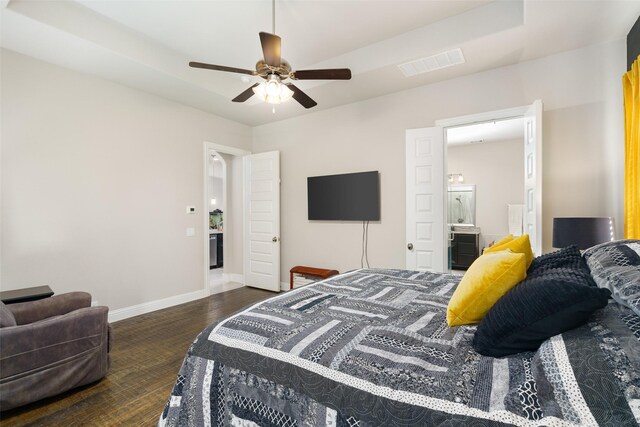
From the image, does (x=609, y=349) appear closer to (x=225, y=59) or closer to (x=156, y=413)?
(x=156, y=413)

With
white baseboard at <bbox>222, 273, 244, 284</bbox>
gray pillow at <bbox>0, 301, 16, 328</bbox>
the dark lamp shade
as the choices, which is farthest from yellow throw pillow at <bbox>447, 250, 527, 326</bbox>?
white baseboard at <bbox>222, 273, 244, 284</bbox>

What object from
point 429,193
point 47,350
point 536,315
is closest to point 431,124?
point 429,193

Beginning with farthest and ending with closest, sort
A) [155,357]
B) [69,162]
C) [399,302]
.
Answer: [69,162]
[155,357]
[399,302]

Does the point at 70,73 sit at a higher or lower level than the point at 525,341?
higher

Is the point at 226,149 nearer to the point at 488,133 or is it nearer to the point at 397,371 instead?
the point at 397,371

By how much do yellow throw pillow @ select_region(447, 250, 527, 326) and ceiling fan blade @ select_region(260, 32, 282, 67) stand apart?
2030 millimetres

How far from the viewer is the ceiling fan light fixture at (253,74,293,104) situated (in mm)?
2521

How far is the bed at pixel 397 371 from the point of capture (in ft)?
2.55

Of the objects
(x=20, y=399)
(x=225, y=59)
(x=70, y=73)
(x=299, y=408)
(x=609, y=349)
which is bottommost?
(x=20, y=399)

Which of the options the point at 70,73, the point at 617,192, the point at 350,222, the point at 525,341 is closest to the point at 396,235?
the point at 350,222

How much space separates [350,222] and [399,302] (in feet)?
8.99

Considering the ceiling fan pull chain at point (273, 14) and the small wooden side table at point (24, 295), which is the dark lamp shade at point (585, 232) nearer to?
the ceiling fan pull chain at point (273, 14)

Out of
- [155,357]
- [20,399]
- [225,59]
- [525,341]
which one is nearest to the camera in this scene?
[525,341]

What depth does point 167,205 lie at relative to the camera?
162 inches
